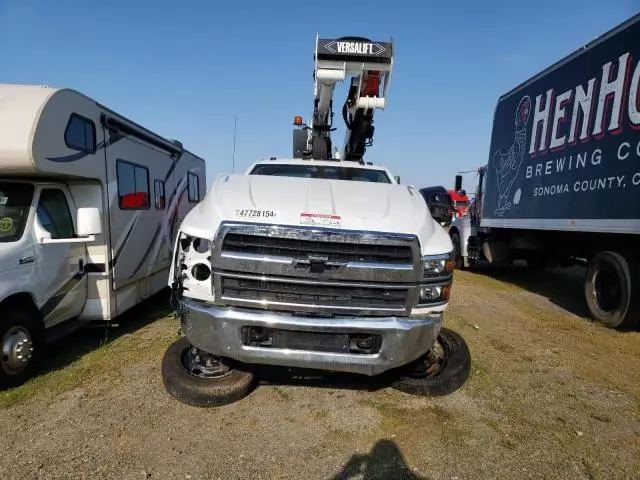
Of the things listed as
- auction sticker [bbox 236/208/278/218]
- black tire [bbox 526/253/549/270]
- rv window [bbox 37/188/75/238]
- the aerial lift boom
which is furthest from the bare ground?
black tire [bbox 526/253/549/270]

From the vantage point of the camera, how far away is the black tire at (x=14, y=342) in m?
3.74

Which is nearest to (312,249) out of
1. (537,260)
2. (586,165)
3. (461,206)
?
(586,165)

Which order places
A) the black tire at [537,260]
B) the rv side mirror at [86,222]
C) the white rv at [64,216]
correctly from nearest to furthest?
the white rv at [64,216] < the rv side mirror at [86,222] < the black tire at [537,260]

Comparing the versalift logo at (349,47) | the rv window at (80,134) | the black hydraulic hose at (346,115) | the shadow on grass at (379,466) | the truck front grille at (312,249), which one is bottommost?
the shadow on grass at (379,466)

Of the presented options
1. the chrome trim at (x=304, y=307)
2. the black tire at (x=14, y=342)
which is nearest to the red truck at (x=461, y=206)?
the chrome trim at (x=304, y=307)

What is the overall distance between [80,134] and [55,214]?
2.97 ft

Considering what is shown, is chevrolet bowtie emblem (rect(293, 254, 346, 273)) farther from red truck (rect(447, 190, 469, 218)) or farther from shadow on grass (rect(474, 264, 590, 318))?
red truck (rect(447, 190, 469, 218))

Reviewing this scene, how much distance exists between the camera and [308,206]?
11.2 feet

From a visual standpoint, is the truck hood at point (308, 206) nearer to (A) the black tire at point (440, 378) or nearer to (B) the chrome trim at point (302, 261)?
(B) the chrome trim at point (302, 261)

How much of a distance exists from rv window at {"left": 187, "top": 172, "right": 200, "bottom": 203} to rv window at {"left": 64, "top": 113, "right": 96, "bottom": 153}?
390 centimetres

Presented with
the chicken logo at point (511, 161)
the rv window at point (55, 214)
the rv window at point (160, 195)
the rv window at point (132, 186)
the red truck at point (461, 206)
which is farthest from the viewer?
the red truck at point (461, 206)

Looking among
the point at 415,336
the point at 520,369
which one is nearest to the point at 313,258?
the point at 415,336

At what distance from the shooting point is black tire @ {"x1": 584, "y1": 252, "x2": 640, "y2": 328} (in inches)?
227

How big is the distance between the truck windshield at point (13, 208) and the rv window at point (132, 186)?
1.31 m
